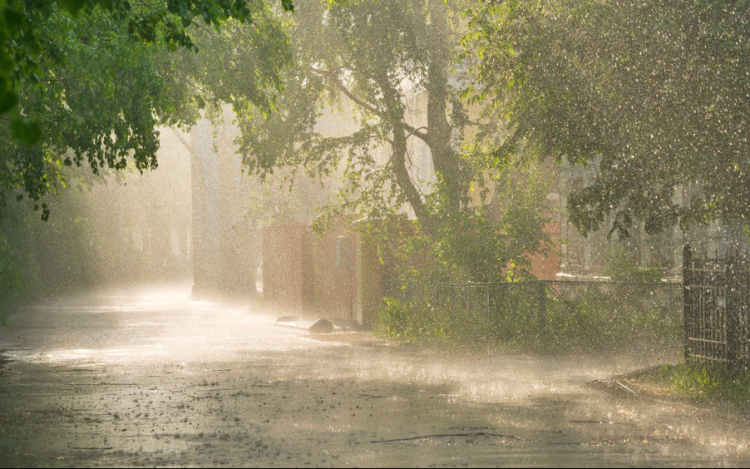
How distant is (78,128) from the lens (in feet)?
38.0

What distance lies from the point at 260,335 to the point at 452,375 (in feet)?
32.0

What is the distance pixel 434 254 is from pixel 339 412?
10803mm

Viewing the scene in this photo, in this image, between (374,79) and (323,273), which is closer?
(374,79)

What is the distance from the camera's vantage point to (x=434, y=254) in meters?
20.6

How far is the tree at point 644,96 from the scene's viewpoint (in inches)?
465

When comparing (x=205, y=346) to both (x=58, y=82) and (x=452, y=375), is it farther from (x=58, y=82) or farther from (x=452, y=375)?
(x=58, y=82)

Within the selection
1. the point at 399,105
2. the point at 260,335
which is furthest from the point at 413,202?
the point at 260,335

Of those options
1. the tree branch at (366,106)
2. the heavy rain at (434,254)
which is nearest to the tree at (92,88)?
the heavy rain at (434,254)

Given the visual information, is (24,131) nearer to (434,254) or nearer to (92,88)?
(92,88)

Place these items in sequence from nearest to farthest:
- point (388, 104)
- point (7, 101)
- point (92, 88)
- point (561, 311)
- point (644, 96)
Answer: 1. point (7, 101)
2. point (92, 88)
3. point (644, 96)
4. point (561, 311)
5. point (388, 104)

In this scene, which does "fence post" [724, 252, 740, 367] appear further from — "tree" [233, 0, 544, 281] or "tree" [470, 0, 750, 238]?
"tree" [233, 0, 544, 281]

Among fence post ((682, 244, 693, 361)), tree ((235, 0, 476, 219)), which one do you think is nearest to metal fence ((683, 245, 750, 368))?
fence post ((682, 244, 693, 361))

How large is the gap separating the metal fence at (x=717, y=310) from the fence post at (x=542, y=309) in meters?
5.28

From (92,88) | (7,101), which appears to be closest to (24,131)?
(7,101)
